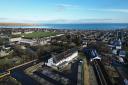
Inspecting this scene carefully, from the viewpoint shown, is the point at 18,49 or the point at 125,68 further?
the point at 18,49

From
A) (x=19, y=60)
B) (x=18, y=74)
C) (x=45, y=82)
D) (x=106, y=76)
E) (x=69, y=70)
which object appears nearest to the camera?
(x=45, y=82)

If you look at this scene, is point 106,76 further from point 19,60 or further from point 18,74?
point 19,60

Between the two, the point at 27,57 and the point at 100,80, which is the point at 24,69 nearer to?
the point at 27,57

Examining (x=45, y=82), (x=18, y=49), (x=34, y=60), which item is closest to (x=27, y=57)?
(x=34, y=60)

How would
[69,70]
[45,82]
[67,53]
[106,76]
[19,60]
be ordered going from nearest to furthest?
1. [45,82]
2. [106,76]
3. [69,70]
4. [19,60]
5. [67,53]

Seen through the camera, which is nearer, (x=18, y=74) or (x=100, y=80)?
(x=100, y=80)

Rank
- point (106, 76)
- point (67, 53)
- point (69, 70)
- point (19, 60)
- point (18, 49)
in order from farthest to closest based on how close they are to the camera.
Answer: point (18, 49), point (67, 53), point (19, 60), point (69, 70), point (106, 76)

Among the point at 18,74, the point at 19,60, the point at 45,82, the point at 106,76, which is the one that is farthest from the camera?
the point at 19,60

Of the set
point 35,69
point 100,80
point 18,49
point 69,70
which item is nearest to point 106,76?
point 100,80

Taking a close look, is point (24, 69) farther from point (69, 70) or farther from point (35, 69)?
point (69, 70)

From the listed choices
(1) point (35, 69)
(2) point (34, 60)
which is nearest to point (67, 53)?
(2) point (34, 60)
